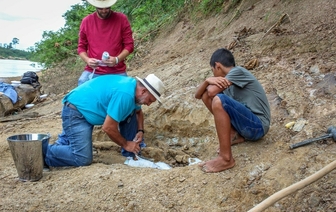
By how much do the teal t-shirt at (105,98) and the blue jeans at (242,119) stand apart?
898 millimetres

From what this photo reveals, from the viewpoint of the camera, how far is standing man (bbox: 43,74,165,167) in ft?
12.2

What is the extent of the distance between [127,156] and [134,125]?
37cm

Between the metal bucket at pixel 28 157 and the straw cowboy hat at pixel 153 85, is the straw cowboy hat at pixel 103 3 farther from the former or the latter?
the metal bucket at pixel 28 157

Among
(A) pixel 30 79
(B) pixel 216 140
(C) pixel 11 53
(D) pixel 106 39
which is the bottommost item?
(C) pixel 11 53

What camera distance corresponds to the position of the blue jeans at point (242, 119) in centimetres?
338

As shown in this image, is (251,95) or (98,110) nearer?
(251,95)

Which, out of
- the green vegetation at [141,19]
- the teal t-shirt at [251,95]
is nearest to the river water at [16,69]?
the green vegetation at [141,19]

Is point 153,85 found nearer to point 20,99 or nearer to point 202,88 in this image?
point 202,88

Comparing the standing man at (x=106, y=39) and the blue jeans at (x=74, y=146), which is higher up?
the standing man at (x=106, y=39)

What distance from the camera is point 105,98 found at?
3.86 m

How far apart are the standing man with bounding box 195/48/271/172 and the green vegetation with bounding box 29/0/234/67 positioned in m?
3.83

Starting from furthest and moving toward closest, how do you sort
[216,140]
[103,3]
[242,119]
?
[216,140]
[103,3]
[242,119]

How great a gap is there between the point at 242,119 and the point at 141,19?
726 centimetres

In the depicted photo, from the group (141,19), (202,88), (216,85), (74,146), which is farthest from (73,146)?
(141,19)
